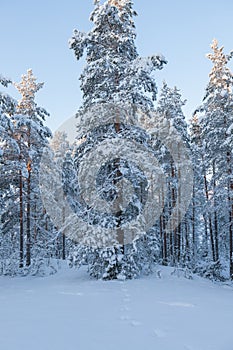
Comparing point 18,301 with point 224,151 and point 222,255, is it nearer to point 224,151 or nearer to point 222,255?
point 224,151

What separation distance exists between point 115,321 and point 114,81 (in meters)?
10.7

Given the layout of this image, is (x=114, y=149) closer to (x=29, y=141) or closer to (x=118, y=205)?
Result: (x=118, y=205)

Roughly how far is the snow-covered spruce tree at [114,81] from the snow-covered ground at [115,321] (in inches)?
114

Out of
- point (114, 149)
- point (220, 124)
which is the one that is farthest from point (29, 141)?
point (220, 124)

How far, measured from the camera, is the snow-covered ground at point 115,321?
4645 mm

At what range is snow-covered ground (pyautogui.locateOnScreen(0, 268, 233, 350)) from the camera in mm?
4645

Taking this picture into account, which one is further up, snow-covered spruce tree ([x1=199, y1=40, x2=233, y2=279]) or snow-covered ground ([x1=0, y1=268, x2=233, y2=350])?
snow-covered spruce tree ([x1=199, y1=40, x2=233, y2=279])

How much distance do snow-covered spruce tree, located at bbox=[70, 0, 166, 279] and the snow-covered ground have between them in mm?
2883

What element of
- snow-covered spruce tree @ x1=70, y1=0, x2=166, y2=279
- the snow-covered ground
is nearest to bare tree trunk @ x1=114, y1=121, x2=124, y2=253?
snow-covered spruce tree @ x1=70, y1=0, x2=166, y2=279

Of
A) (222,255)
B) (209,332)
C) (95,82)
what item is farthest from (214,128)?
(222,255)

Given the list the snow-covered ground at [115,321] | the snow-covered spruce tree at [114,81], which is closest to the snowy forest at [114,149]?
the snow-covered spruce tree at [114,81]

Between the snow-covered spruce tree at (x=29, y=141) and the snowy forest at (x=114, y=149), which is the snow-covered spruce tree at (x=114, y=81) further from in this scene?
the snow-covered spruce tree at (x=29, y=141)

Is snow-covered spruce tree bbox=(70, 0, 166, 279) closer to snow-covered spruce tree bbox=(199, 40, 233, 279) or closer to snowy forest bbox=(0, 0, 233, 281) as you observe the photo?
snowy forest bbox=(0, 0, 233, 281)

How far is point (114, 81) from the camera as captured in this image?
13.6 m
